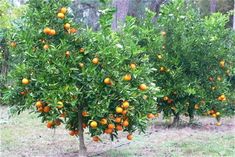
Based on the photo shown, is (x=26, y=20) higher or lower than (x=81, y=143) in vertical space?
higher

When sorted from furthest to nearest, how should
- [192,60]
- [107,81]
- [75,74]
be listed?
[192,60] < [75,74] < [107,81]

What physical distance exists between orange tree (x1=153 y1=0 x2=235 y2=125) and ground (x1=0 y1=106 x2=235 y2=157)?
22.6 inches

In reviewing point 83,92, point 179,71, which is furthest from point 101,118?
point 179,71

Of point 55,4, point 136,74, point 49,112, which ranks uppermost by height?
point 55,4

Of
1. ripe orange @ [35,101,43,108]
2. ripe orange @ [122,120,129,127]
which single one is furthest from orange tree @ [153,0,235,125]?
ripe orange @ [35,101,43,108]

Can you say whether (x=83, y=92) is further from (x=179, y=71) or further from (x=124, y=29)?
(x=179, y=71)

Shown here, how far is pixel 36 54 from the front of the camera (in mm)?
5285

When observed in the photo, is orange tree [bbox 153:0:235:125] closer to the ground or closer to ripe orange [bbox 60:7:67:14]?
the ground

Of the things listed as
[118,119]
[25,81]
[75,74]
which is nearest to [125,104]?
[118,119]

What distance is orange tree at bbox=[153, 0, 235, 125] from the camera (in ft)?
27.5

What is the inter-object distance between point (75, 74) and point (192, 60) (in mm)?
3666

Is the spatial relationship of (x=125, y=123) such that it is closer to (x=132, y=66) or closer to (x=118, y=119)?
(x=118, y=119)

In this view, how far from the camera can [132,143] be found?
728cm

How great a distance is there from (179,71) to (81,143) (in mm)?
2974
